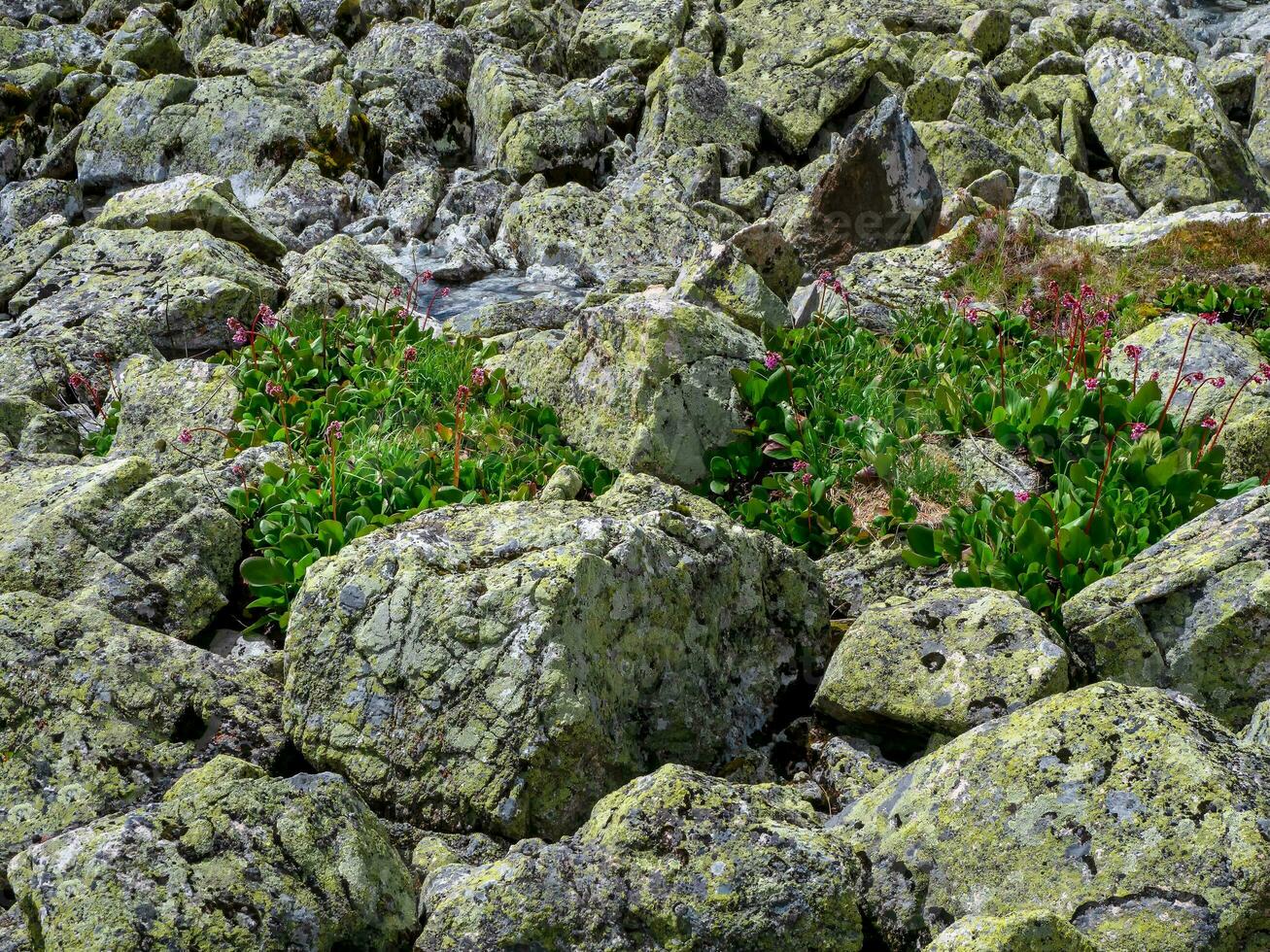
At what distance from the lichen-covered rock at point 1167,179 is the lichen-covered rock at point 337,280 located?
11346 millimetres

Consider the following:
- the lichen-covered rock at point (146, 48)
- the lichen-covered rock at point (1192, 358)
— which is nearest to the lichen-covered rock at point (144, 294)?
the lichen-covered rock at point (1192, 358)

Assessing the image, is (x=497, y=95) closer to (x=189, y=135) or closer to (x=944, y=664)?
(x=189, y=135)

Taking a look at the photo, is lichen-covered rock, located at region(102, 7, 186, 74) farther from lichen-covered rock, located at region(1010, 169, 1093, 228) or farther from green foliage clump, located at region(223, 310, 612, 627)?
lichen-covered rock, located at region(1010, 169, 1093, 228)

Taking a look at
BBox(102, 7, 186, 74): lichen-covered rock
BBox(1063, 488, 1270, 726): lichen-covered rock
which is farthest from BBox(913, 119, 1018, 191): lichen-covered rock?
BBox(102, 7, 186, 74): lichen-covered rock

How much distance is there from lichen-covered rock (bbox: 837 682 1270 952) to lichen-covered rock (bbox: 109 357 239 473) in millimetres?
6564

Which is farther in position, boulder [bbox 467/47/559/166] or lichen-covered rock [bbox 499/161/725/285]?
boulder [bbox 467/47/559/166]

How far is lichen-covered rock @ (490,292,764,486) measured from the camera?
8156 millimetres

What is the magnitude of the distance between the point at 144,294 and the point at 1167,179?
47.0ft

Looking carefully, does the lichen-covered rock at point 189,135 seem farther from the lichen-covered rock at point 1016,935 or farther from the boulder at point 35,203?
the lichen-covered rock at point 1016,935

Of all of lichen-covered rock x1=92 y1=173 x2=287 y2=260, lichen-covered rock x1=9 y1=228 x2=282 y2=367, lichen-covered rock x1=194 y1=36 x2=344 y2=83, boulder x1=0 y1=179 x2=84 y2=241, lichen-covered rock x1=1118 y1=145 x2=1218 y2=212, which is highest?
lichen-covered rock x1=194 y1=36 x2=344 y2=83

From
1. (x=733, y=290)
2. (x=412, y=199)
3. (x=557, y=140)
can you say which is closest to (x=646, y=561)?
(x=733, y=290)

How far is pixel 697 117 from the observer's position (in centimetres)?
1800

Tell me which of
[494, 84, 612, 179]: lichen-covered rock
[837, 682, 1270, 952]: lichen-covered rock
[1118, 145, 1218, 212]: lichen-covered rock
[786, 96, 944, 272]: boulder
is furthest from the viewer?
[494, 84, 612, 179]: lichen-covered rock

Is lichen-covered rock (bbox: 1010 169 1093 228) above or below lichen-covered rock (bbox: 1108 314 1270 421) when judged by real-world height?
below
